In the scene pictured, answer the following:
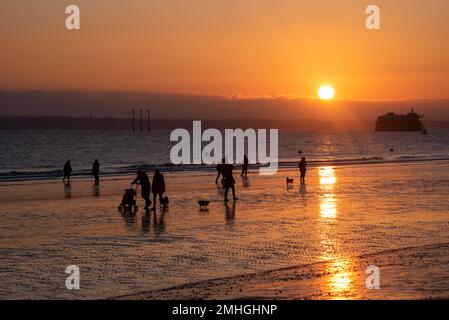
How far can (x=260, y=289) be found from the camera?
12156 millimetres

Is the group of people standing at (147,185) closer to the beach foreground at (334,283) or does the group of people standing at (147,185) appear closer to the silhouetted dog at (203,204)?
the silhouetted dog at (203,204)

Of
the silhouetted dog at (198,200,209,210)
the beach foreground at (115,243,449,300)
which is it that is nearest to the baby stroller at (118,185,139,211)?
the silhouetted dog at (198,200,209,210)

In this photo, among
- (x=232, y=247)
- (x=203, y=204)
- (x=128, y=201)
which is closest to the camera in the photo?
(x=232, y=247)

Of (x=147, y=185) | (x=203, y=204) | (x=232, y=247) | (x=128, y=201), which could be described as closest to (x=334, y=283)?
(x=232, y=247)

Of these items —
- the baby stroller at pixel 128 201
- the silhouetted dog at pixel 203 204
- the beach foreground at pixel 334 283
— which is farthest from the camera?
the silhouetted dog at pixel 203 204

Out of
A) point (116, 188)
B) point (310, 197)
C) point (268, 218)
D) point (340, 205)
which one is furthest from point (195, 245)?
point (116, 188)

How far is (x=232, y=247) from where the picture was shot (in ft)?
55.5

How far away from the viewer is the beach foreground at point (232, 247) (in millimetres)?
12375

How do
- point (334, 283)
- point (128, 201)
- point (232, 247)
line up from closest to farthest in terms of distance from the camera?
point (334, 283)
point (232, 247)
point (128, 201)

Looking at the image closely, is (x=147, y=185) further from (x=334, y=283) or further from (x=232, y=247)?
(x=334, y=283)

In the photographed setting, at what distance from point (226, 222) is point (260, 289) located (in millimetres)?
9534

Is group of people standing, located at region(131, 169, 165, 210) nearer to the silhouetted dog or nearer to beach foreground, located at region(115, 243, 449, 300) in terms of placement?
the silhouetted dog

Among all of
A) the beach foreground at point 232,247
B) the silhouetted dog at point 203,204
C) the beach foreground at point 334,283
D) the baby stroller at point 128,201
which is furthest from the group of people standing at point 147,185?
the beach foreground at point 334,283

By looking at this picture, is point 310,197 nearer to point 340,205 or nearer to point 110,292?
point 340,205
